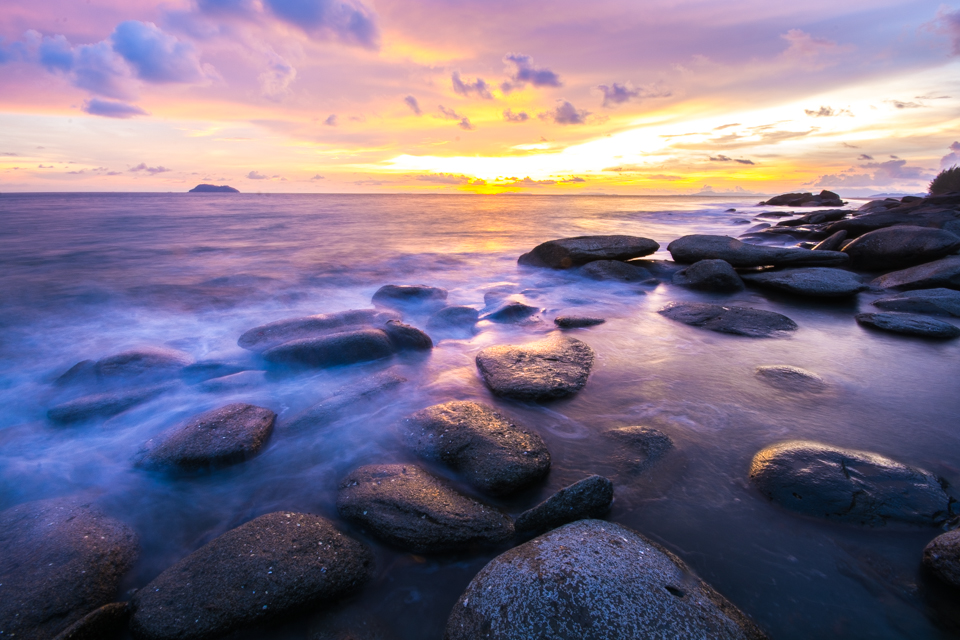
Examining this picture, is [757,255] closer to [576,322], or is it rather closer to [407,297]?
[576,322]

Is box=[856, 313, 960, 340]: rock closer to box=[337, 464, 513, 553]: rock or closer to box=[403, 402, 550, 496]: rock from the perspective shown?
box=[403, 402, 550, 496]: rock

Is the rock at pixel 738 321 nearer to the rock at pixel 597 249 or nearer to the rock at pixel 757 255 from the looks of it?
the rock at pixel 757 255

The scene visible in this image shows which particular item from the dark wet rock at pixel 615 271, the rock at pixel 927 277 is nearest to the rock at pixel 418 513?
the dark wet rock at pixel 615 271

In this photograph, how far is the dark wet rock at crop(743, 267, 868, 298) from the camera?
748 centimetres

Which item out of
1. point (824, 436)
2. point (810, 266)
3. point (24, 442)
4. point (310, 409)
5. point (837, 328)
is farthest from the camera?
point (810, 266)

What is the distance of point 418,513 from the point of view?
2.59 metres

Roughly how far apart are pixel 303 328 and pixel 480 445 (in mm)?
A: 3842

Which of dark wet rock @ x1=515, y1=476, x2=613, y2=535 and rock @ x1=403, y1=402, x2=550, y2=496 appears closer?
dark wet rock @ x1=515, y1=476, x2=613, y2=535

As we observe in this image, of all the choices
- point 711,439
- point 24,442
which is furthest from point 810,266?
point 24,442

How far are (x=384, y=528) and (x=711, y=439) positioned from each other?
104 inches

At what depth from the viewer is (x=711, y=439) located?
3.48 meters

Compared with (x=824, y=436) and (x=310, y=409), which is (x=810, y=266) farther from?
(x=310, y=409)

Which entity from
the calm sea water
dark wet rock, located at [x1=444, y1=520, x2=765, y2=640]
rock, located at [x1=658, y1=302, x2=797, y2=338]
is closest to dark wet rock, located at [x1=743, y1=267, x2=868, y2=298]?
the calm sea water

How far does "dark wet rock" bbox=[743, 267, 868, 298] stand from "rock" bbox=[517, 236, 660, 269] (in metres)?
2.95
